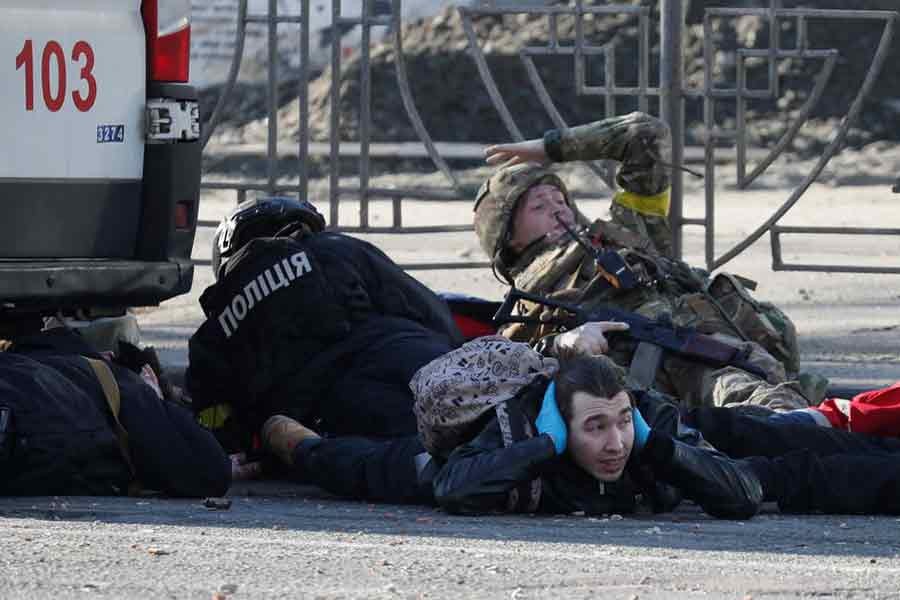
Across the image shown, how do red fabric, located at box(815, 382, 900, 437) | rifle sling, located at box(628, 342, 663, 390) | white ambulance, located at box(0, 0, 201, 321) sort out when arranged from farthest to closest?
rifle sling, located at box(628, 342, 663, 390) → white ambulance, located at box(0, 0, 201, 321) → red fabric, located at box(815, 382, 900, 437)

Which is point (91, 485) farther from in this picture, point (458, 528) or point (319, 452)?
point (458, 528)

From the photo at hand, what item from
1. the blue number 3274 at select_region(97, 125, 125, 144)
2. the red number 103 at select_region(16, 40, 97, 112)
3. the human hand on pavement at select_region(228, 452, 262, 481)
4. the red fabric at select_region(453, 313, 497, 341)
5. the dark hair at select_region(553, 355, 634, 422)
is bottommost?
the human hand on pavement at select_region(228, 452, 262, 481)

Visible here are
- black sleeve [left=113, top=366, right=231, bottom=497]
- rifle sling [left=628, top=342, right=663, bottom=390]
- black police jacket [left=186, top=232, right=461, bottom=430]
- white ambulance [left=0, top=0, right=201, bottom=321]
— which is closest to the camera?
black sleeve [left=113, top=366, right=231, bottom=497]

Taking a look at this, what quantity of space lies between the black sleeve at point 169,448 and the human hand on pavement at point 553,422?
94 cm

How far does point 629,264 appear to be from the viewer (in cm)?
746

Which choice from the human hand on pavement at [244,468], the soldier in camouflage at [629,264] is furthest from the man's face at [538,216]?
the human hand on pavement at [244,468]

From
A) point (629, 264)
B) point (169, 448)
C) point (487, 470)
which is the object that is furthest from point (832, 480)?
point (629, 264)

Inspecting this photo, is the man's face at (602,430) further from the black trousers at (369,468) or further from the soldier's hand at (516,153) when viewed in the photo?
the soldier's hand at (516,153)

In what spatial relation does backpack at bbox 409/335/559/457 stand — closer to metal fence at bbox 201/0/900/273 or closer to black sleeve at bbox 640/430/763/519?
black sleeve at bbox 640/430/763/519

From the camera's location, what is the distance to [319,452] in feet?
20.1

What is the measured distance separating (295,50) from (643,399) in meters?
15.5

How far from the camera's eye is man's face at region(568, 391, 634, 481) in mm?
5375

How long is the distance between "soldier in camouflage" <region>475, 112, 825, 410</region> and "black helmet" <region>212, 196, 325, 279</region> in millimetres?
778

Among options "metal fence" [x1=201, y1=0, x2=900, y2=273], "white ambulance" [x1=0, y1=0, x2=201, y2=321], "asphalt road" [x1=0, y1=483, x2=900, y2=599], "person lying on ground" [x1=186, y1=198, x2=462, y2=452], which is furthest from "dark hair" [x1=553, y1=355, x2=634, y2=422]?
"metal fence" [x1=201, y1=0, x2=900, y2=273]
